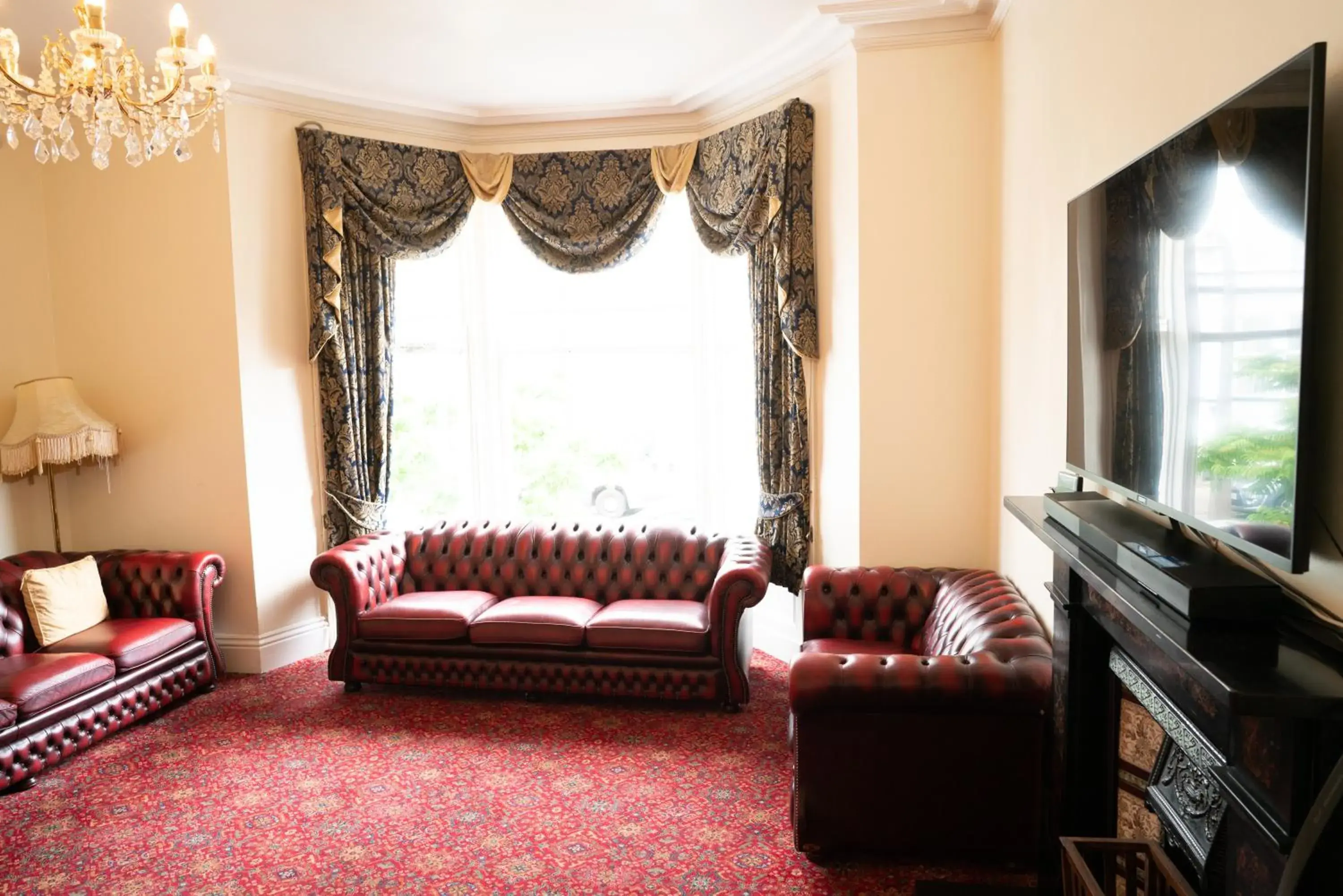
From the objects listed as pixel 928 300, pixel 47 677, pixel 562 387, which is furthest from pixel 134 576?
pixel 928 300

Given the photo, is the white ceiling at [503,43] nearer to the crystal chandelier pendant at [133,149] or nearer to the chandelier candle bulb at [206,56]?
the chandelier candle bulb at [206,56]

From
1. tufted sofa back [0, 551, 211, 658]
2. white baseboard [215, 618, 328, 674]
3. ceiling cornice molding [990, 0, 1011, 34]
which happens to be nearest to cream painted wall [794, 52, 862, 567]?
ceiling cornice molding [990, 0, 1011, 34]

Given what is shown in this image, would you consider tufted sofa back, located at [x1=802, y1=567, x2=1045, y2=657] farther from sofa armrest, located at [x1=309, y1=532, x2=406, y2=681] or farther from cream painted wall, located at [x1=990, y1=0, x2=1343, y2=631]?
sofa armrest, located at [x1=309, y1=532, x2=406, y2=681]

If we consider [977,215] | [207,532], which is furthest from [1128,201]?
[207,532]

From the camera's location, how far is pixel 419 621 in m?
4.42

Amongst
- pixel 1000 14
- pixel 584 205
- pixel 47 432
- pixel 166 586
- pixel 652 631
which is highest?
pixel 1000 14

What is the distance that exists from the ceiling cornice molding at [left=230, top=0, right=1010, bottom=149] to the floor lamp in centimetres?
178

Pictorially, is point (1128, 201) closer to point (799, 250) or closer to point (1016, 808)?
point (1016, 808)

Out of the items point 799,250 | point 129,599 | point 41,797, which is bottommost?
point 41,797

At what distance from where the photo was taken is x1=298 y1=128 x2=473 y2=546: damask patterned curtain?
16.0ft

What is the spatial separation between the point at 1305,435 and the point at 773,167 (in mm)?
3547

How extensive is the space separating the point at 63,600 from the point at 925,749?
3.97m

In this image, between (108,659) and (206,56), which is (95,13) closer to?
(206,56)

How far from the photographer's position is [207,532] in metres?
4.80
